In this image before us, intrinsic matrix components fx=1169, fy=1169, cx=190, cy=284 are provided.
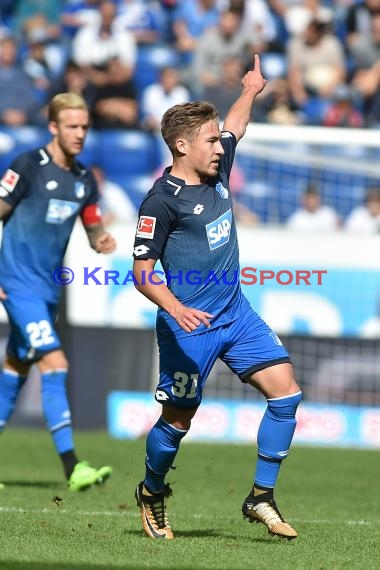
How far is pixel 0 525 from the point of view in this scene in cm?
677

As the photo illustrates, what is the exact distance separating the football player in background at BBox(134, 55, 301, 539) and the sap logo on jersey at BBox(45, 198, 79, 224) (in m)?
2.68

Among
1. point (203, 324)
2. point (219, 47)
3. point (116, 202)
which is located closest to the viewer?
point (203, 324)

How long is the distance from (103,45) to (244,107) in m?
11.0

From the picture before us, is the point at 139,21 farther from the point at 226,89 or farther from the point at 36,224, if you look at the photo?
the point at 36,224

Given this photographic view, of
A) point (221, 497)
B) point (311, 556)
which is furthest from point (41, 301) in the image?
point (311, 556)

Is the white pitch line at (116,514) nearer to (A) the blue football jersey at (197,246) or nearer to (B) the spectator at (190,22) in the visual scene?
(A) the blue football jersey at (197,246)

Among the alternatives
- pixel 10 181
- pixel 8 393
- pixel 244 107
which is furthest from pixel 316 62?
pixel 244 107

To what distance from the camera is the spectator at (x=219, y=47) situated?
1745cm

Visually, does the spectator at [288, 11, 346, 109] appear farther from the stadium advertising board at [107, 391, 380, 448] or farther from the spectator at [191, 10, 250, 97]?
the stadium advertising board at [107, 391, 380, 448]

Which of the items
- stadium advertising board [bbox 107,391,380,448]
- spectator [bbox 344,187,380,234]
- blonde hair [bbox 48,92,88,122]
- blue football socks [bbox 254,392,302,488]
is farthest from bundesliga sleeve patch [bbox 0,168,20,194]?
spectator [bbox 344,187,380,234]

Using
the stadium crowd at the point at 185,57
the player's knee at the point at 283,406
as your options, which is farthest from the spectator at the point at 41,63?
the player's knee at the point at 283,406

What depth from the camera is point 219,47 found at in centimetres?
1759

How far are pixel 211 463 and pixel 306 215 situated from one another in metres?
3.52

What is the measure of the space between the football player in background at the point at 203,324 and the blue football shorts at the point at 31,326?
2.54m
